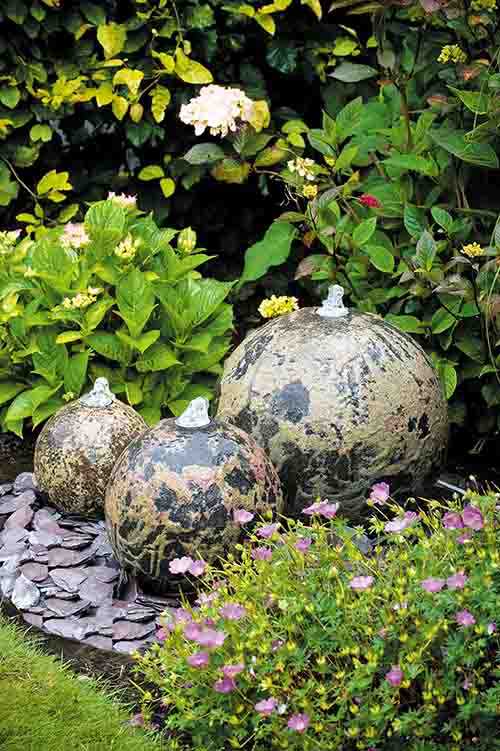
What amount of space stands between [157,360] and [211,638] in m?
2.26

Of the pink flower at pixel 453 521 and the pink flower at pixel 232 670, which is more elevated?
the pink flower at pixel 453 521

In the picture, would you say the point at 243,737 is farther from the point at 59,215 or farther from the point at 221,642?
the point at 59,215

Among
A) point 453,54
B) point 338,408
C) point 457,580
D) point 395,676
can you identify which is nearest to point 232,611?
point 395,676

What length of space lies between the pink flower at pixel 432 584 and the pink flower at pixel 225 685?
1.68 ft

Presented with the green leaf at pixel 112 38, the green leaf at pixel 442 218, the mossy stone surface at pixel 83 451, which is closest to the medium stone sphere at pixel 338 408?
the mossy stone surface at pixel 83 451

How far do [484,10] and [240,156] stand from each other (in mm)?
1266

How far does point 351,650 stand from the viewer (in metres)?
2.69

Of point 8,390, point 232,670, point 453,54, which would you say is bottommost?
point 8,390

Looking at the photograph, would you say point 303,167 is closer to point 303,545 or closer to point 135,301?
point 135,301

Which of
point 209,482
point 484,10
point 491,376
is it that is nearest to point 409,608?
point 209,482

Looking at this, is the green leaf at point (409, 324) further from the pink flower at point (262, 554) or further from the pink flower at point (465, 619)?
the pink flower at point (465, 619)

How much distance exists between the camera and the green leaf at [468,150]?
467 cm

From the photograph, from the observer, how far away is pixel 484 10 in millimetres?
4707

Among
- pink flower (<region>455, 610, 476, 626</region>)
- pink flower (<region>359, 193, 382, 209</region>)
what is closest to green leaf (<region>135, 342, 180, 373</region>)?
pink flower (<region>359, 193, 382, 209</region>)
